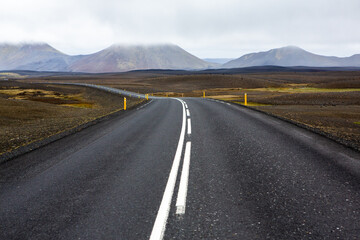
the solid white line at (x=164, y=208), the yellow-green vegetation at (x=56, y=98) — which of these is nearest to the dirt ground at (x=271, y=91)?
the solid white line at (x=164, y=208)

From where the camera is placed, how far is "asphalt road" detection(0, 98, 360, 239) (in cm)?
349

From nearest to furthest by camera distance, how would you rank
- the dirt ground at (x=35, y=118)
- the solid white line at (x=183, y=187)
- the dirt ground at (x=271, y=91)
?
the solid white line at (x=183, y=187) < the dirt ground at (x=35, y=118) < the dirt ground at (x=271, y=91)

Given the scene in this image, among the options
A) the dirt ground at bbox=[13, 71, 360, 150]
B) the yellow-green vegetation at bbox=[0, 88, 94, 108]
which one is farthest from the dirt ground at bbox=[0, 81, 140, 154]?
the dirt ground at bbox=[13, 71, 360, 150]

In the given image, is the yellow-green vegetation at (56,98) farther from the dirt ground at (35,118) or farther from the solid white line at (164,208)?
the solid white line at (164,208)

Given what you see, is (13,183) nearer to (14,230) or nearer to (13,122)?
(14,230)

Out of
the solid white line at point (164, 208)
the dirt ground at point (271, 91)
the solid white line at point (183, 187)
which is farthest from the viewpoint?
the dirt ground at point (271, 91)

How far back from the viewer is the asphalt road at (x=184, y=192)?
3490 millimetres

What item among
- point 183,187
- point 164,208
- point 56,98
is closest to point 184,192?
point 183,187

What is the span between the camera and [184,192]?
4.58 meters

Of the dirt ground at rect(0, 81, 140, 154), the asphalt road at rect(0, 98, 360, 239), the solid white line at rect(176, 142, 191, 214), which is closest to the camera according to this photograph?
the asphalt road at rect(0, 98, 360, 239)

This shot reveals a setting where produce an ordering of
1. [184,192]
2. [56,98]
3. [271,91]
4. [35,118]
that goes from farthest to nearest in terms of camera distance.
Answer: [271,91] → [56,98] → [35,118] → [184,192]

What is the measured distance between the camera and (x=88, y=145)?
8.36 metres

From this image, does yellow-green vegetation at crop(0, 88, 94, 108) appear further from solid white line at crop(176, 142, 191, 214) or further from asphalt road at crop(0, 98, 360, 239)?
solid white line at crop(176, 142, 191, 214)

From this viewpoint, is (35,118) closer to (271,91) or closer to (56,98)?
(56,98)
